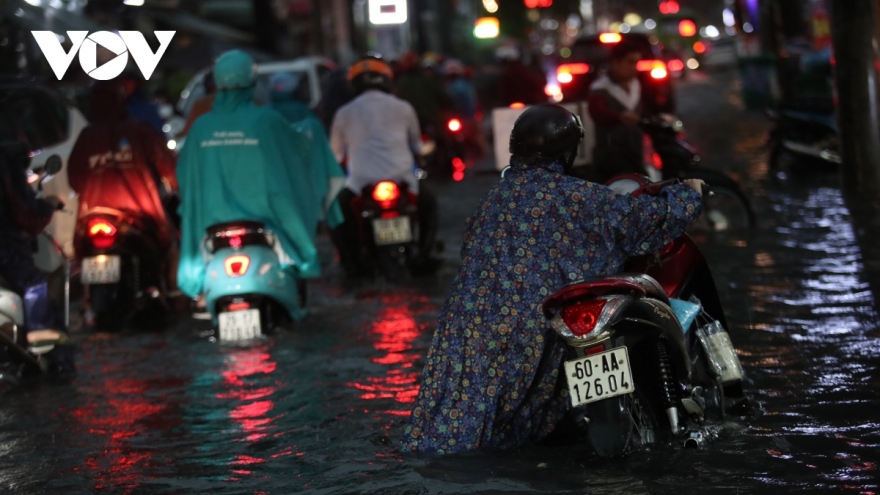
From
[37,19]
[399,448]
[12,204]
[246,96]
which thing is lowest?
[399,448]

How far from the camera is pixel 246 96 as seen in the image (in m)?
9.21

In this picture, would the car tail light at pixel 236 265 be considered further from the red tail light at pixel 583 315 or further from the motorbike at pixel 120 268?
the red tail light at pixel 583 315

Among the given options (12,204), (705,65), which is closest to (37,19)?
(12,204)

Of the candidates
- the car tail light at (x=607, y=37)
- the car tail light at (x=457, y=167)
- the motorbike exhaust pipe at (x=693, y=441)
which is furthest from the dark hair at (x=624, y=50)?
the car tail light at (x=607, y=37)

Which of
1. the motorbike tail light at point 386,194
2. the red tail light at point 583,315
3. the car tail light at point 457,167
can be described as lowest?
the red tail light at point 583,315

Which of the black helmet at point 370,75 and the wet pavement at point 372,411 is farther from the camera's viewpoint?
the black helmet at point 370,75

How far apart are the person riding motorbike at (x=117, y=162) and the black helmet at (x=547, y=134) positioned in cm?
466

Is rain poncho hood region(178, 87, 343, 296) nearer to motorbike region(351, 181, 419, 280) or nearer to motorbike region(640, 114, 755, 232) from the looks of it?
motorbike region(351, 181, 419, 280)

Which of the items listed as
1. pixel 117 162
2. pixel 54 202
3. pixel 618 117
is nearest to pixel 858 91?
pixel 618 117

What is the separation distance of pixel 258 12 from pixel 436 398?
88.0 ft

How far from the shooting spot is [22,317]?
7.88 meters

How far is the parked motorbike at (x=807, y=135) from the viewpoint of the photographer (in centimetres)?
1653

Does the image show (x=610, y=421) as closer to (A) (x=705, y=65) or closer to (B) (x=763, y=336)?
(B) (x=763, y=336)

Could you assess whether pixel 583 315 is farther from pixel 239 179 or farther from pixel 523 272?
pixel 239 179
